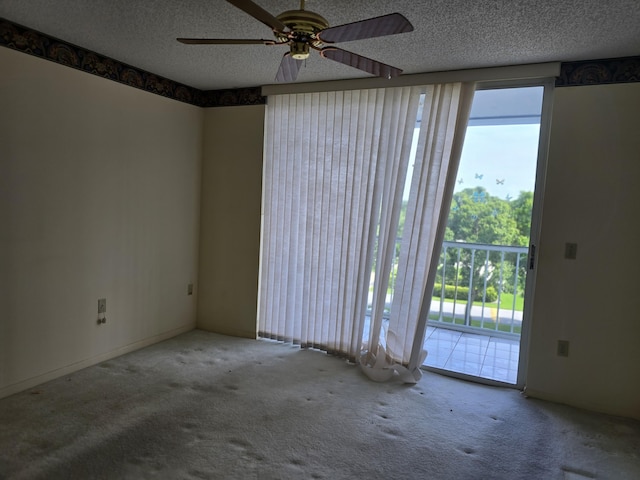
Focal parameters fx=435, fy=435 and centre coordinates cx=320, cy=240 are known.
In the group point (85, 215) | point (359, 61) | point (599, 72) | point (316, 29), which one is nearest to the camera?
point (316, 29)

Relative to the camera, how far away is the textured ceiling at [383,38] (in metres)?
2.16

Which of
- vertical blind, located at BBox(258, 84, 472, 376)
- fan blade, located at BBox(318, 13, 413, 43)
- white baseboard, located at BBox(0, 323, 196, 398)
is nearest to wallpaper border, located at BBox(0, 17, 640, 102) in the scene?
vertical blind, located at BBox(258, 84, 472, 376)

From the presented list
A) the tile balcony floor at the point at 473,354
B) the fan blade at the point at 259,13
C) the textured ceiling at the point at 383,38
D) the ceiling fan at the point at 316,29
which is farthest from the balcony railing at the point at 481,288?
the fan blade at the point at 259,13

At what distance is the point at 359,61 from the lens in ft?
6.82

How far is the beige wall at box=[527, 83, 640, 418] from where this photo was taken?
2812 mm

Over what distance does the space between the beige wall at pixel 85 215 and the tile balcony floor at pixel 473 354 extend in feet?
8.14

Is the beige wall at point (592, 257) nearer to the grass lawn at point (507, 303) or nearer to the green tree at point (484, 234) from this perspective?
the green tree at point (484, 234)

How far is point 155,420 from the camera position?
2.57m

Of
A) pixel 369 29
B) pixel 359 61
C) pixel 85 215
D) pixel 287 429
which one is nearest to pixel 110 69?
pixel 85 215

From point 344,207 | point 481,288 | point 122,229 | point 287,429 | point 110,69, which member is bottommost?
point 287,429

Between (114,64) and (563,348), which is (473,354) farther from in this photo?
(114,64)

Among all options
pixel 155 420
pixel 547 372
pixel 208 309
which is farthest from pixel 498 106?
pixel 155 420

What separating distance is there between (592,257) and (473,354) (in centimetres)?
151

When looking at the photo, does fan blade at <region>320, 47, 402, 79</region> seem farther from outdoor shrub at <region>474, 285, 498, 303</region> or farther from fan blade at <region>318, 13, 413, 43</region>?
outdoor shrub at <region>474, 285, 498, 303</region>
